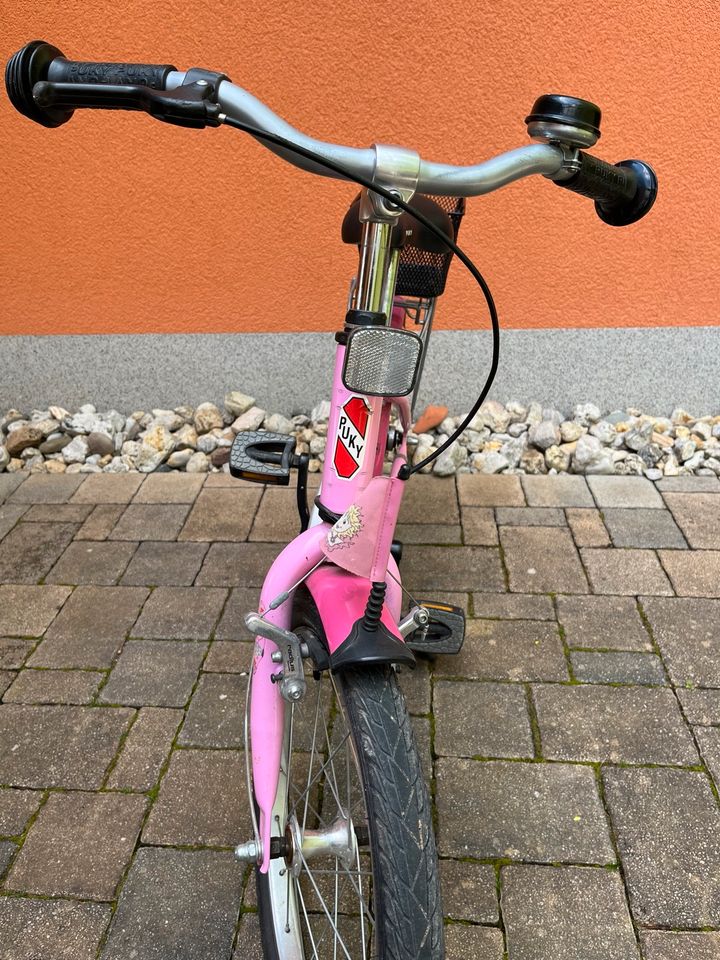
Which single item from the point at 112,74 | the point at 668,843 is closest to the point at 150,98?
the point at 112,74

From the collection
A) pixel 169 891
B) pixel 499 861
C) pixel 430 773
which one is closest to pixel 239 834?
pixel 169 891

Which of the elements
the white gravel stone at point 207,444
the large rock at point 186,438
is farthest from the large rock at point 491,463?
the large rock at point 186,438

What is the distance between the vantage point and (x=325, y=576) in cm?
129

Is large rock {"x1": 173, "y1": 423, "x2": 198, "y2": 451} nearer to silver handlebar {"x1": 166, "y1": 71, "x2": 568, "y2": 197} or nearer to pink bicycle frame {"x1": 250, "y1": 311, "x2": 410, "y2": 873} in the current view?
pink bicycle frame {"x1": 250, "y1": 311, "x2": 410, "y2": 873}

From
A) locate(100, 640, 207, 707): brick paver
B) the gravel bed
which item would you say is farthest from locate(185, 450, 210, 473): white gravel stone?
locate(100, 640, 207, 707): brick paver

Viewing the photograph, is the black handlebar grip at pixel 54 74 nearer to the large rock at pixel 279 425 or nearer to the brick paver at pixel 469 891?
the brick paver at pixel 469 891

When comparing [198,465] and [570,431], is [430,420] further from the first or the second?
[198,465]

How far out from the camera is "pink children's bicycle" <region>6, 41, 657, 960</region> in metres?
0.92

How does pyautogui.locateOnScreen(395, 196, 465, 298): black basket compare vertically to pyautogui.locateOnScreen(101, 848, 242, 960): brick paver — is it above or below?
above

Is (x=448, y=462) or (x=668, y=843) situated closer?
(x=668, y=843)

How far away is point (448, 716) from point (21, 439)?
7.42ft

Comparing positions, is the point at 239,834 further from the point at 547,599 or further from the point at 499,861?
the point at 547,599

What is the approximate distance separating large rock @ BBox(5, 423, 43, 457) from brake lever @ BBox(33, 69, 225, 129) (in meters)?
2.57

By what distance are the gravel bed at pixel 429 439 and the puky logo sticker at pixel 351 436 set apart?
1.70 m
